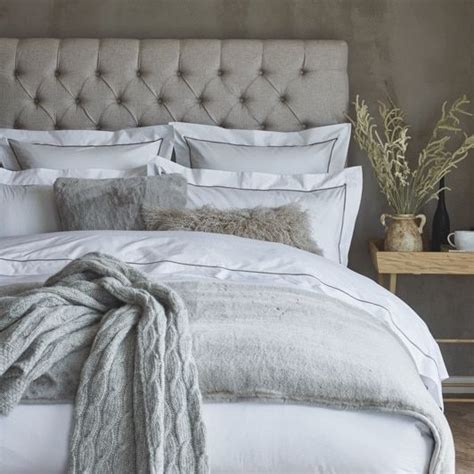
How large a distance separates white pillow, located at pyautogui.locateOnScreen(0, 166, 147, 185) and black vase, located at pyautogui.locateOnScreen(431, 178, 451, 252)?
1.25m

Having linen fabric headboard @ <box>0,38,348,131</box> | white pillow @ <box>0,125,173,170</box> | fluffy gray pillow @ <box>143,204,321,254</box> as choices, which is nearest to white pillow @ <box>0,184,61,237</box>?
white pillow @ <box>0,125,173,170</box>

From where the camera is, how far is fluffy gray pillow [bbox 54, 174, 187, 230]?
128 inches

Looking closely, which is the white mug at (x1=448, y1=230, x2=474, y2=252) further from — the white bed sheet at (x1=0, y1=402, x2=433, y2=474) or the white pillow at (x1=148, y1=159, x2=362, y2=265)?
the white bed sheet at (x1=0, y1=402, x2=433, y2=474)

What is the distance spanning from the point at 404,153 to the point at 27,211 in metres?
1.63

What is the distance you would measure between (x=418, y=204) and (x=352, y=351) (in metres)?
1.83

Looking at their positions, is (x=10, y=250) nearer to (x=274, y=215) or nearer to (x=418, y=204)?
(x=274, y=215)

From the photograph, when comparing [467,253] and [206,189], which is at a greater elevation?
[206,189]

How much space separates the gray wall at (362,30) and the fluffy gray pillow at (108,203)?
100cm

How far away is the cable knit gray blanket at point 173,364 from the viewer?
6.03 ft

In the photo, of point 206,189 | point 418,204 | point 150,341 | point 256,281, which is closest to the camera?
point 150,341

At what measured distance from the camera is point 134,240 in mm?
2844

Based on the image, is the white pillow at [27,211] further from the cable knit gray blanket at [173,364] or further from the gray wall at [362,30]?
the cable knit gray blanket at [173,364]

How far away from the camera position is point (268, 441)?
185 centimetres

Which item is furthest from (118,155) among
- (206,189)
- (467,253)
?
(467,253)
